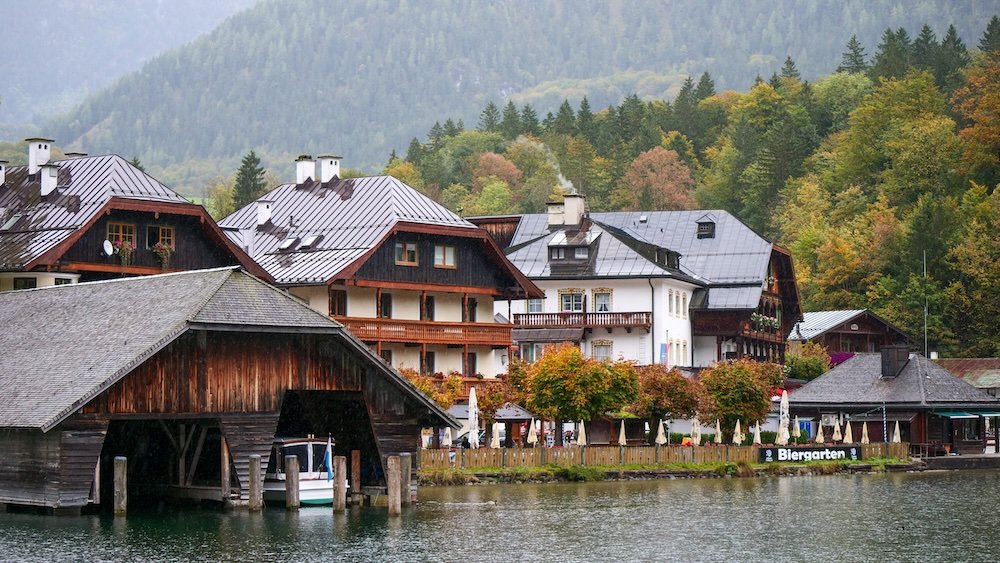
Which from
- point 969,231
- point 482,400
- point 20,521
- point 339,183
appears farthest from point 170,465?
point 969,231

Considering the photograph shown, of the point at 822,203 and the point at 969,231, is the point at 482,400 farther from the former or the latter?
the point at 822,203

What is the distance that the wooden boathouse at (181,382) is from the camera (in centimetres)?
5031

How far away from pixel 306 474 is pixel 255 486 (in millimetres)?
3595

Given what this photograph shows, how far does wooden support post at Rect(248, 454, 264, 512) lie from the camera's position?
5256 centimetres

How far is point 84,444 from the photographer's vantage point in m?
50.3

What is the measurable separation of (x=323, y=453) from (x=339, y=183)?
34226 millimetres

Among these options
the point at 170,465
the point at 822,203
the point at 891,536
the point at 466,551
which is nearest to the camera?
the point at 466,551

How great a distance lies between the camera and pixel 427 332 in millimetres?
84000

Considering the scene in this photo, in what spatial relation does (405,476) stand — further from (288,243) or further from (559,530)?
(288,243)

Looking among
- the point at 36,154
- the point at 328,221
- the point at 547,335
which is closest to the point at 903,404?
the point at 547,335

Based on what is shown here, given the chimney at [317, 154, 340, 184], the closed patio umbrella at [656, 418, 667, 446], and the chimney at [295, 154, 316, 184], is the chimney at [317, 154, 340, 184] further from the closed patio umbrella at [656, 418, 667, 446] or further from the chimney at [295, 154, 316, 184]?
the closed patio umbrella at [656, 418, 667, 446]

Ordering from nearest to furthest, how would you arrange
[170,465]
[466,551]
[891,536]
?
[466,551] → [891,536] → [170,465]

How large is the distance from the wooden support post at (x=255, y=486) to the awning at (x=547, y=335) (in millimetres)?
48095

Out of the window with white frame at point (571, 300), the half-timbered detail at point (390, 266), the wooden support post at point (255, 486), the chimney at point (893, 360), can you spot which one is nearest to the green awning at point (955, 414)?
the chimney at point (893, 360)
